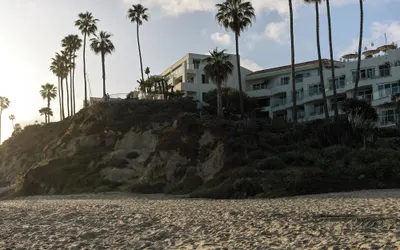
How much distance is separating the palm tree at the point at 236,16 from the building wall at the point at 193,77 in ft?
58.0

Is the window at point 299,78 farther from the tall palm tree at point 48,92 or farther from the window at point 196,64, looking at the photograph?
the tall palm tree at point 48,92

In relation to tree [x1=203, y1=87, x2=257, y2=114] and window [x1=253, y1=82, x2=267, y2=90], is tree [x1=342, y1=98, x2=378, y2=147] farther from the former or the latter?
window [x1=253, y1=82, x2=267, y2=90]

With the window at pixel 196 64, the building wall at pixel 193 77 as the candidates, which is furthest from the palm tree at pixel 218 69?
the window at pixel 196 64

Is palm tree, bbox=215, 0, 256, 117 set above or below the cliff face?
above

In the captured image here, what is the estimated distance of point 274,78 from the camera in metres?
67.6

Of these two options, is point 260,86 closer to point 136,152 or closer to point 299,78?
point 299,78

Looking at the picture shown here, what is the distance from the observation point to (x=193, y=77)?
67.8 meters

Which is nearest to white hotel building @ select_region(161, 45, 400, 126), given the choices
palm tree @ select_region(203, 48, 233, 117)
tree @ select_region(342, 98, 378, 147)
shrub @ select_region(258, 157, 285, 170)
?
tree @ select_region(342, 98, 378, 147)

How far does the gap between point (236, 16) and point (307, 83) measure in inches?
777

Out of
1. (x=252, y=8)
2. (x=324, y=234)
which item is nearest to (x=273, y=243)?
(x=324, y=234)

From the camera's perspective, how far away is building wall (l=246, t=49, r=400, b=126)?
49.9 m

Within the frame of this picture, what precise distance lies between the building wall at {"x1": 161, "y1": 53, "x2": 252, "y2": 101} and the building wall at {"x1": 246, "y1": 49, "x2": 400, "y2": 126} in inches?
143

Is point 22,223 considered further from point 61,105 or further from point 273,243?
point 61,105

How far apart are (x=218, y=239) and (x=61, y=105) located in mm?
68230
